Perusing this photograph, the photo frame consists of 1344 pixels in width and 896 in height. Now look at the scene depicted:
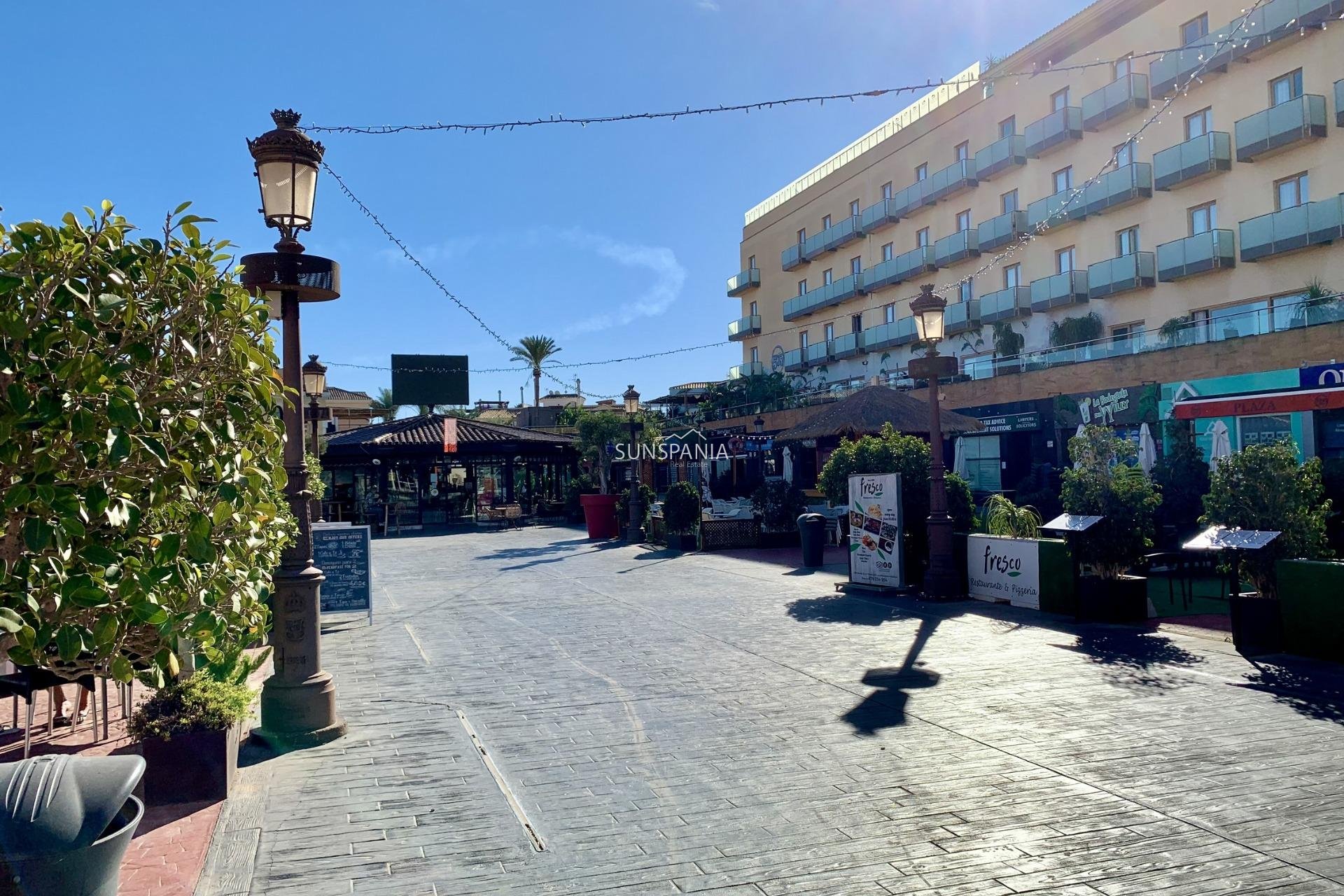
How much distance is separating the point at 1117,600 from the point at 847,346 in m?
32.2

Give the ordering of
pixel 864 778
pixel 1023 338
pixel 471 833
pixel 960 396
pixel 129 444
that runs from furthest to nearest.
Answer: pixel 1023 338
pixel 960 396
pixel 864 778
pixel 471 833
pixel 129 444

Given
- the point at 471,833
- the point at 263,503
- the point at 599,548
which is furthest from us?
the point at 599,548

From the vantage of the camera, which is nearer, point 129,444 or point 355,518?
point 129,444

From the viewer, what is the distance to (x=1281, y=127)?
24031mm

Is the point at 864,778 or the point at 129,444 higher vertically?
the point at 129,444

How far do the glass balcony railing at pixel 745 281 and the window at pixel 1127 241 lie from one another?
924 inches

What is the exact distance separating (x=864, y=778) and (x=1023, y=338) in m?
30.4

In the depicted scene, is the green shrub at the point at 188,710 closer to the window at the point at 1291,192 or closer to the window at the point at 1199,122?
the window at the point at 1291,192

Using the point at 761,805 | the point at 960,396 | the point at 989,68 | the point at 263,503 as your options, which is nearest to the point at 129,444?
the point at 263,503

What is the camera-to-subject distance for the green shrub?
207 inches

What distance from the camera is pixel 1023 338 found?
1308 inches

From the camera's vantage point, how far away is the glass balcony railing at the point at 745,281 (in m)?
51.5

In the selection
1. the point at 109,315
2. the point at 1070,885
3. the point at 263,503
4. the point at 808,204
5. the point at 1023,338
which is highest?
the point at 808,204

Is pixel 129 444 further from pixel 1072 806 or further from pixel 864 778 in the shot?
pixel 1072 806
